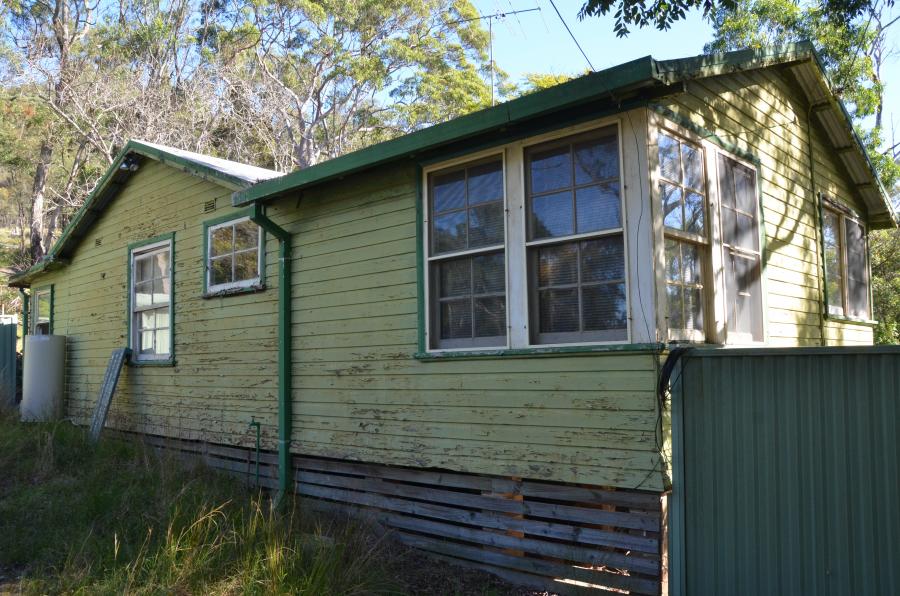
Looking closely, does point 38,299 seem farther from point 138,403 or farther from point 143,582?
point 143,582

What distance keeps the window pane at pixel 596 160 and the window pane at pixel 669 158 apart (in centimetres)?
33

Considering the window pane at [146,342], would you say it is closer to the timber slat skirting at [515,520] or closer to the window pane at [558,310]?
the timber slat skirting at [515,520]

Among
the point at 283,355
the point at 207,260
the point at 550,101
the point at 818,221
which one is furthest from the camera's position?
the point at 207,260

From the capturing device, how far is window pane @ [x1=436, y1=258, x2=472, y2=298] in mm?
5672

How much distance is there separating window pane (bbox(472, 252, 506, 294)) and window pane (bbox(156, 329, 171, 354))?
5.38m

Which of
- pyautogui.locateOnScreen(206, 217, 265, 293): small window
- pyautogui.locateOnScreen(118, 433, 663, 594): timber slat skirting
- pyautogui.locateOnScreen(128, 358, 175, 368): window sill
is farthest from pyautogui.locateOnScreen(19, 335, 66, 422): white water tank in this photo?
pyautogui.locateOnScreen(118, 433, 663, 594): timber slat skirting

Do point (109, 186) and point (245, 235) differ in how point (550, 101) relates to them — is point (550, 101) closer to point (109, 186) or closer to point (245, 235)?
point (245, 235)

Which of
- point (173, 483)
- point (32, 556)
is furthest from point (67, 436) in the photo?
point (32, 556)

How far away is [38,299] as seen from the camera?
43.6 ft

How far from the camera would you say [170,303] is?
29.9ft

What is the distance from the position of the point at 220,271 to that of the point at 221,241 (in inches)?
14.0

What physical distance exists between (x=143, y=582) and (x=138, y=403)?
17.7 ft

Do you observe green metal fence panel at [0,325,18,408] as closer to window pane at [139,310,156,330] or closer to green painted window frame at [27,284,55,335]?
green painted window frame at [27,284,55,335]

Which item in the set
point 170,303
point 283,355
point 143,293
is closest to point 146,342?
point 143,293
